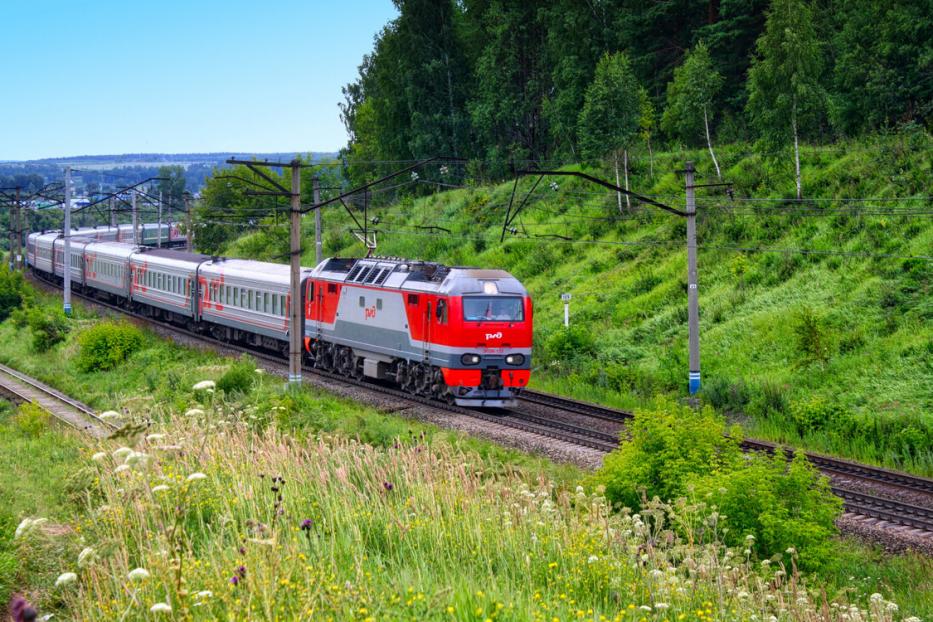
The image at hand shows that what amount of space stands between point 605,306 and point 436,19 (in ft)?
101

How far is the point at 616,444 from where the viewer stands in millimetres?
20922

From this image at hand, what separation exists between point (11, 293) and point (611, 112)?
1269 inches

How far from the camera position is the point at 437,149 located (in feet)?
197

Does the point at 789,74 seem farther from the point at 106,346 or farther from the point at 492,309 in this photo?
the point at 106,346

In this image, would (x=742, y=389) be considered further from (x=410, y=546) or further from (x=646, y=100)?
(x=646, y=100)

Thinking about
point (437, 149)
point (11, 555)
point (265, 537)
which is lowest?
point (11, 555)

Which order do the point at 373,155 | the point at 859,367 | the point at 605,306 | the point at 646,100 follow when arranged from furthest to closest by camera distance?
the point at 373,155 → the point at 646,100 → the point at 605,306 → the point at 859,367

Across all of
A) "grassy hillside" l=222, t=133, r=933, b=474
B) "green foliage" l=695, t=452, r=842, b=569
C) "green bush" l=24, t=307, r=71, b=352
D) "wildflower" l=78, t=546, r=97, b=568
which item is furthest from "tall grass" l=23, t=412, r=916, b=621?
"green bush" l=24, t=307, r=71, b=352

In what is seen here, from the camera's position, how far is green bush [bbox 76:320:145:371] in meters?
33.1

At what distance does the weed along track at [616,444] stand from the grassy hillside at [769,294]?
1.25 meters

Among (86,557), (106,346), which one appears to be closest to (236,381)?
(106,346)

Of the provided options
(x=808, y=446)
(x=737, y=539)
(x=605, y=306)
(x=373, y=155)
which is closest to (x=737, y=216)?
(x=605, y=306)

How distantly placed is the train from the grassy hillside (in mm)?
3970

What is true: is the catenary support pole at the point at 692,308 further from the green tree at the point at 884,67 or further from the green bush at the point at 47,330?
the green bush at the point at 47,330
